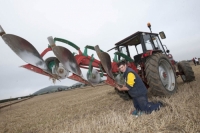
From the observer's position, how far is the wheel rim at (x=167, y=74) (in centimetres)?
456

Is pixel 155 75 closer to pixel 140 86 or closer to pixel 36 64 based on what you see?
pixel 140 86

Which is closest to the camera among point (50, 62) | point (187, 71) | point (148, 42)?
point (50, 62)

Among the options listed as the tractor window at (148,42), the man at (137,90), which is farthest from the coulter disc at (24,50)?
the tractor window at (148,42)

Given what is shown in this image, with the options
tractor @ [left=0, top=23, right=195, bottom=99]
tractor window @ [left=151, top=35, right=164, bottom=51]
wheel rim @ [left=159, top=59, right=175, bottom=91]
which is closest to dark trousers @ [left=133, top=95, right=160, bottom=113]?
tractor @ [left=0, top=23, right=195, bottom=99]

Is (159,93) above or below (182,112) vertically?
above

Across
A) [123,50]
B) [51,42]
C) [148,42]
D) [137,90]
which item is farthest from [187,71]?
[51,42]

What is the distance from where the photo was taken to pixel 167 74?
473cm

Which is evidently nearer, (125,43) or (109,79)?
(109,79)

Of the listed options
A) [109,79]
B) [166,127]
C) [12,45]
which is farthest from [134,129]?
[12,45]

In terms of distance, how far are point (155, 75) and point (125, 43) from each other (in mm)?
1959

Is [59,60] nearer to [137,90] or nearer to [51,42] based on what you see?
[51,42]

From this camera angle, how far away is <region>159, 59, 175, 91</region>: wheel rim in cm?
456

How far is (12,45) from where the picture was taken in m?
3.02

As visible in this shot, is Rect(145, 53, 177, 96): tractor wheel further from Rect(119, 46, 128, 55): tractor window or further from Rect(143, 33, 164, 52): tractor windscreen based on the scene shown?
Rect(119, 46, 128, 55): tractor window
